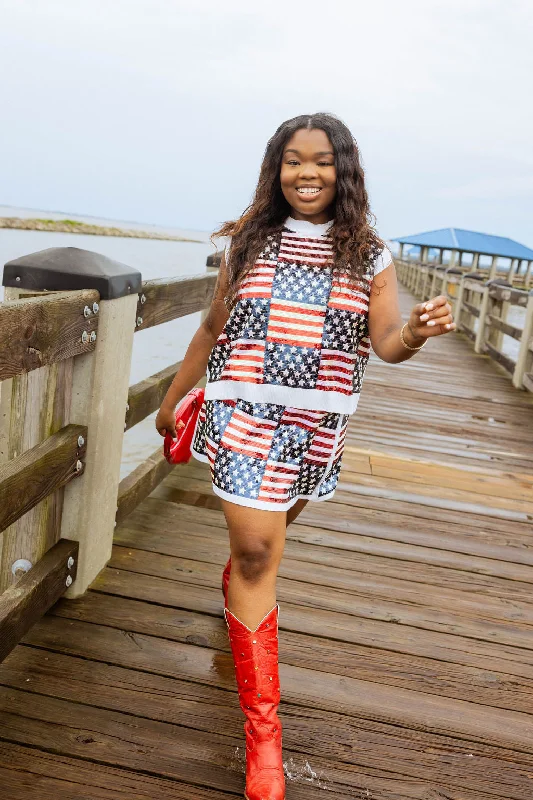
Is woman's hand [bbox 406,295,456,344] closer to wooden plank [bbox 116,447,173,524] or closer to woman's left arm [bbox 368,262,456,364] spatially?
woman's left arm [bbox 368,262,456,364]

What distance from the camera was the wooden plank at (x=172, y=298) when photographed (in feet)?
9.25

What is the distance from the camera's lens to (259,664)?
71.6 inches

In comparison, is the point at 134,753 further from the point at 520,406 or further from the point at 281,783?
the point at 520,406

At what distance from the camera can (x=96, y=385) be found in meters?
2.39

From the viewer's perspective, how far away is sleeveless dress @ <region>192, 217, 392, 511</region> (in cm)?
184

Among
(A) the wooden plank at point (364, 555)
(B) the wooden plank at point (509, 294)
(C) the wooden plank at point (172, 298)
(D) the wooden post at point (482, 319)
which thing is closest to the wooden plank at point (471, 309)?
(D) the wooden post at point (482, 319)

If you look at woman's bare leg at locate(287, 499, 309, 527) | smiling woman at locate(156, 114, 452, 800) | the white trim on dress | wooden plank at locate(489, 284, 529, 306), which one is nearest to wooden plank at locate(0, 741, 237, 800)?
smiling woman at locate(156, 114, 452, 800)

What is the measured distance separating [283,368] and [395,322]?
288mm

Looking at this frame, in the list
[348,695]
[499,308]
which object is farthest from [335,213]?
[499,308]

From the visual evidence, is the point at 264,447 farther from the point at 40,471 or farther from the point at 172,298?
the point at 172,298

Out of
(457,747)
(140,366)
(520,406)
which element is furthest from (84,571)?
(140,366)

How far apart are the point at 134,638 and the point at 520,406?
5.48 metres

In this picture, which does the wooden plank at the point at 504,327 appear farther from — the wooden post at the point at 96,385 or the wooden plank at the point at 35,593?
the wooden plank at the point at 35,593

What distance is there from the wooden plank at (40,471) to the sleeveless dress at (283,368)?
488mm
